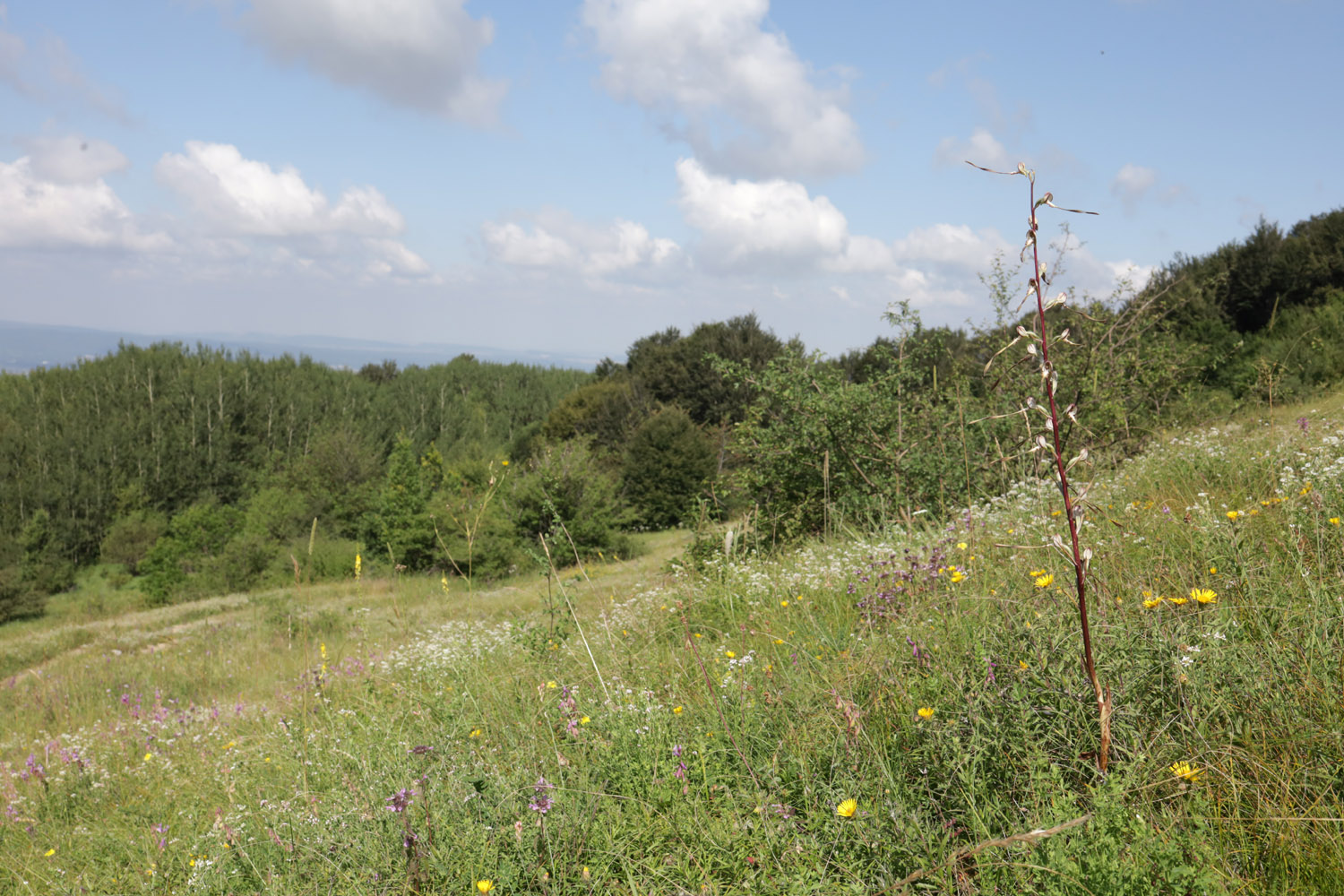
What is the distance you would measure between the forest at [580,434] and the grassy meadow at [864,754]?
0.64 metres

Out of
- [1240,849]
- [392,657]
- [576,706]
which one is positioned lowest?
[392,657]

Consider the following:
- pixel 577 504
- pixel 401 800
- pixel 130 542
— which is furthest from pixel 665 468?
pixel 130 542

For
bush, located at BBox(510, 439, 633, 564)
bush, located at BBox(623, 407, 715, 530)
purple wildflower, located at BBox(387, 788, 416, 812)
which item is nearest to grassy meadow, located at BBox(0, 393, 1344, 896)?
purple wildflower, located at BBox(387, 788, 416, 812)

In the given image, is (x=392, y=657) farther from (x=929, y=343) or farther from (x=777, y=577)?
(x=929, y=343)

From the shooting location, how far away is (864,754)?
5.66 ft

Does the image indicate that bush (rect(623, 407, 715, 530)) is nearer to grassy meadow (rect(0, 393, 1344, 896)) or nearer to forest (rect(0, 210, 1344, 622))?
forest (rect(0, 210, 1344, 622))

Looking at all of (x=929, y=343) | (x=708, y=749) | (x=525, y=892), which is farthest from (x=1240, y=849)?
(x=929, y=343)

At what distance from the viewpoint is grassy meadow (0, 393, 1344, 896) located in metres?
1.37

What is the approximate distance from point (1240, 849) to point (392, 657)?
15.0 ft

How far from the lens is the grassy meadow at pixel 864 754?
4.50 ft

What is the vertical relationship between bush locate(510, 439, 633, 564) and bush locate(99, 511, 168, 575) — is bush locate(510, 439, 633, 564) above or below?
above

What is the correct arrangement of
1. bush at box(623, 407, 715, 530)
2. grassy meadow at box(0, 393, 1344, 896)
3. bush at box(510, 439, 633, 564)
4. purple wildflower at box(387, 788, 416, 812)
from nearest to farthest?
1. grassy meadow at box(0, 393, 1344, 896)
2. purple wildflower at box(387, 788, 416, 812)
3. bush at box(510, 439, 633, 564)
4. bush at box(623, 407, 715, 530)

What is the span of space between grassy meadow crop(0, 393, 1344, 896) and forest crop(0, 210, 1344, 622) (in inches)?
25.3

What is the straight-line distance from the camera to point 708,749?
1950 mm
